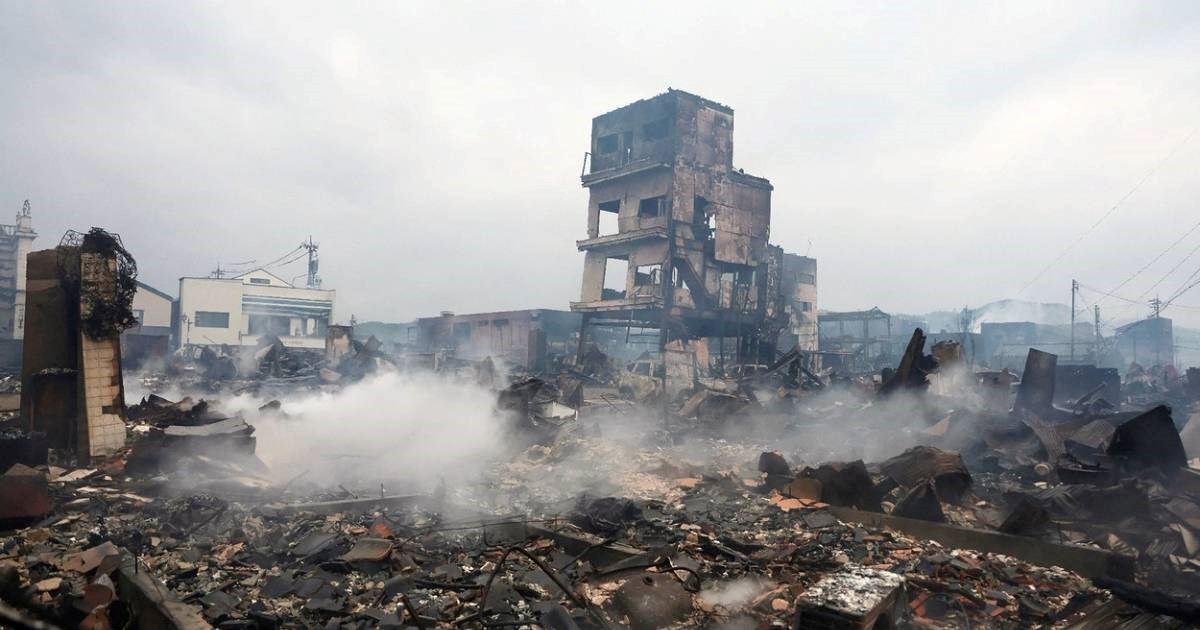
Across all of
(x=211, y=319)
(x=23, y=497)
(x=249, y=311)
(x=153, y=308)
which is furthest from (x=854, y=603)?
(x=153, y=308)

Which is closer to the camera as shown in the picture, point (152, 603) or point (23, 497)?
point (152, 603)

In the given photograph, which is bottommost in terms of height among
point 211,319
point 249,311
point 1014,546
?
point 1014,546

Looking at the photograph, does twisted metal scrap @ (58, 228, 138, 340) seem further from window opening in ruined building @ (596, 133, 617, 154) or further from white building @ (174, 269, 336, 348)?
white building @ (174, 269, 336, 348)

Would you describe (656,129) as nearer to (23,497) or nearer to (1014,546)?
(1014,546)

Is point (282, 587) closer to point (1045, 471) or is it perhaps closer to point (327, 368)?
point (1045, 471)

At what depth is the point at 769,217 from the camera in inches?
1077

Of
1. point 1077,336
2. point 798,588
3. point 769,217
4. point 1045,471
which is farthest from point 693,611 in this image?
point 1077,336

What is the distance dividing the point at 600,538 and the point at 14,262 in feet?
190

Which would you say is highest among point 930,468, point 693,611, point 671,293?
point 671,293

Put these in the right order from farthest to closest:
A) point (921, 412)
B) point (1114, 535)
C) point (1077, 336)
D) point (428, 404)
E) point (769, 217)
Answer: point (1077, 336), point (769, 217), point (428, 404), point (921, 412), point (1114, 535)

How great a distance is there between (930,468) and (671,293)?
16.1 metres

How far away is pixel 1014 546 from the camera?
6430mm

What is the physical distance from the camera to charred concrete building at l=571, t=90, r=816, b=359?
965 inches

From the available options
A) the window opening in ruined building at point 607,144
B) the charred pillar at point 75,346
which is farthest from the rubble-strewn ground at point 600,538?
the window opening in ruined building at point 607,144
